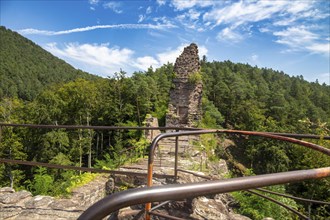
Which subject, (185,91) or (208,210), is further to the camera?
(185,91)

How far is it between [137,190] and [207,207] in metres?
3.97

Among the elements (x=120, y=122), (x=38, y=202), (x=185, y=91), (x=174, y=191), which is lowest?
(x=38, y=202)

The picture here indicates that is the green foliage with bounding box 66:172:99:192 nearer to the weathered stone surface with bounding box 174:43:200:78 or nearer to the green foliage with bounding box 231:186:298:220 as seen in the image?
the green foliage with bounding box 231:186:298:220

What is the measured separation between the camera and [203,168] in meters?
8.61

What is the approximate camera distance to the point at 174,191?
60 centimetres

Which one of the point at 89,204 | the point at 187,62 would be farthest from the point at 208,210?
the point at 187,62

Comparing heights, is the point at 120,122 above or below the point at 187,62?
below

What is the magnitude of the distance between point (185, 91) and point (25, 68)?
7695 cm

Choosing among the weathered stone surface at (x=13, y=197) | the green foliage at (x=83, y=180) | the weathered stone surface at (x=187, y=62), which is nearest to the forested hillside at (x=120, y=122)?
the weathered stone surface at (x=187, y=62)

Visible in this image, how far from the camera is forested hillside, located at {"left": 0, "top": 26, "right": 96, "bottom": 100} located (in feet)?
218

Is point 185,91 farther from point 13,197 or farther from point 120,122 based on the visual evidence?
point 120,122

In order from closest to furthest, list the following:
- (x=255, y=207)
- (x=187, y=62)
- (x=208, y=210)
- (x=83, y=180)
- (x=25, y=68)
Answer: (x=208, y=210) → (x=255, y=207) → (x=83, y=180) → (x=187, y=62) → (x=25, y=68)

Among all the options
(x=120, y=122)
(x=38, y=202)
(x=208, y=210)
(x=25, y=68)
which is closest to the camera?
(x=38, y=202)

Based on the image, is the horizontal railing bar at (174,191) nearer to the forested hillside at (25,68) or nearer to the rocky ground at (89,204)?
the rocky ground at (89,204)
